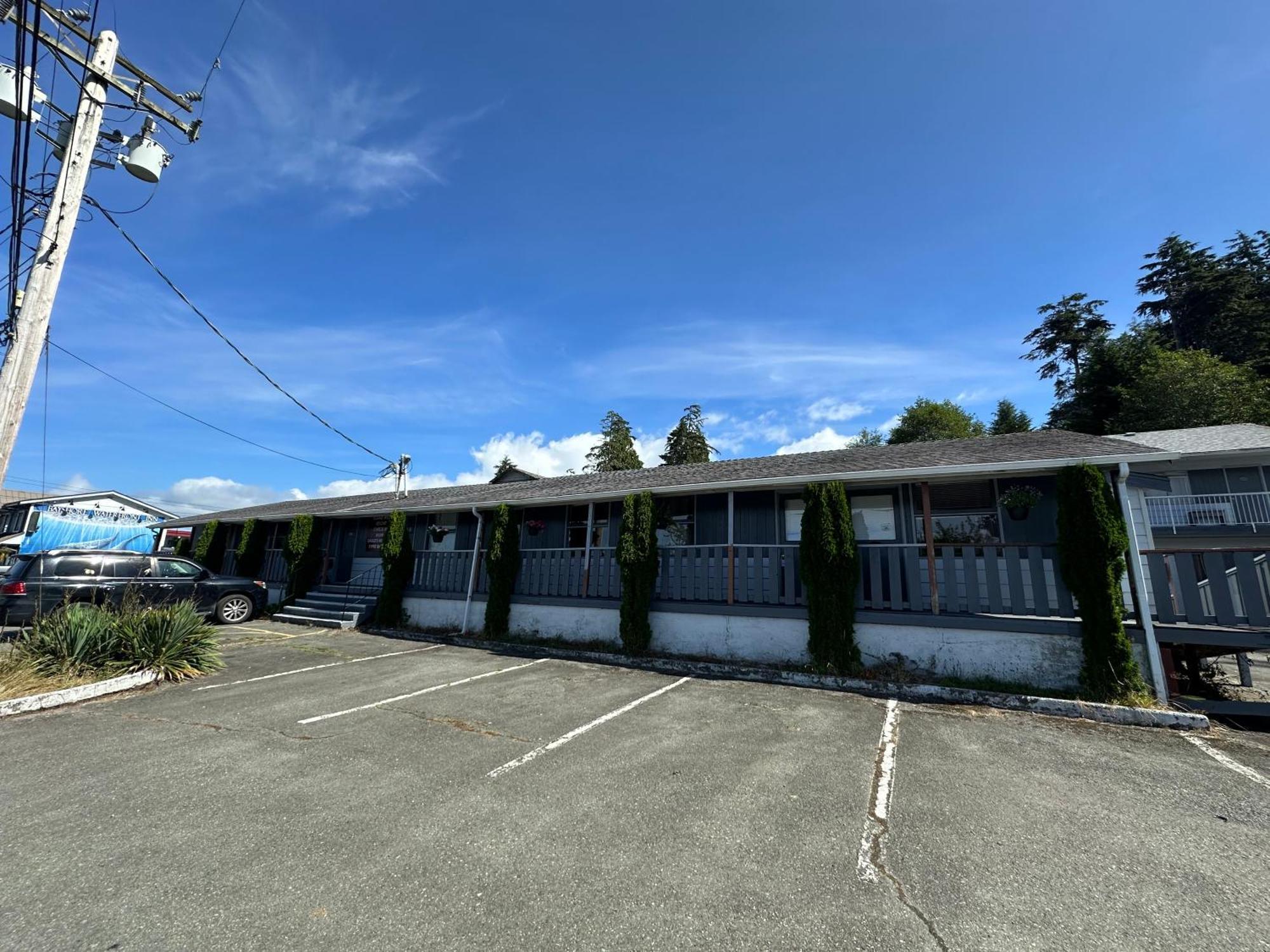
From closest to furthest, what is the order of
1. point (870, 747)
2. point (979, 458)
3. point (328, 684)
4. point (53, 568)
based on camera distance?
point (870, 747)
point (328, 684)
point (979, 458)
point (53, 568)

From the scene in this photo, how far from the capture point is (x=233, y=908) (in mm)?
2568

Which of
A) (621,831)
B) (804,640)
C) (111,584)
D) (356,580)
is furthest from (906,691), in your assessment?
(111,584)

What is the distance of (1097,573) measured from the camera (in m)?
6.58

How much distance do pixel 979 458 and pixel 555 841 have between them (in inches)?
313

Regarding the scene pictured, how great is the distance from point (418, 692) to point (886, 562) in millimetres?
7326

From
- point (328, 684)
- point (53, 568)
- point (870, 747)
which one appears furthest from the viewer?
point (53, 568)

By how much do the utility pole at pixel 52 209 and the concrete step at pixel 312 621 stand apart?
7850 mm

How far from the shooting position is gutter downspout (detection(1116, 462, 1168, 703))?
20.7 feet

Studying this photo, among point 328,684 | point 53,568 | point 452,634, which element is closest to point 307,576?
point 53,568

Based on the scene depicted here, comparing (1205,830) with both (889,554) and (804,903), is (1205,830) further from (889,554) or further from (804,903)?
(889,554)

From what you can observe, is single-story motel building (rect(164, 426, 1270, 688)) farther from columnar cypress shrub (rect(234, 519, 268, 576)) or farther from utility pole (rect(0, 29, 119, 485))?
utility pole (rect(0, 29, 119, 485))

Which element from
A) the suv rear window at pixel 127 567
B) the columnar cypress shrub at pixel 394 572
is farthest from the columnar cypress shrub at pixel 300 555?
the columnar cypress shrub at pixel 394 572

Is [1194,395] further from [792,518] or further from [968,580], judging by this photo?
[968,580]

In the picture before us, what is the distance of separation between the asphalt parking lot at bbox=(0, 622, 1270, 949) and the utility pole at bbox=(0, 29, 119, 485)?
361 centimetres
